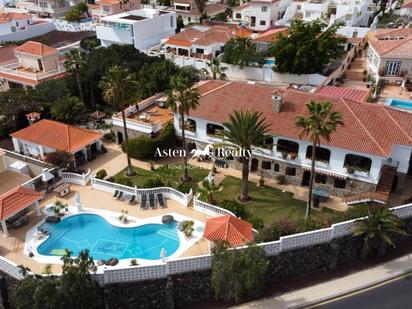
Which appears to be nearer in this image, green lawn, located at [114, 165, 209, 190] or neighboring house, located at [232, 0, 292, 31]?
green lawn, located at [114, 165, 209, 190]

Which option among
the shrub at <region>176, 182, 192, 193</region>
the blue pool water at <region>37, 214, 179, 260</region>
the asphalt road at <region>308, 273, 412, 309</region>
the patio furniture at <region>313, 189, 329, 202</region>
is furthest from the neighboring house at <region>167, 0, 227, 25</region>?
the asphalt road at <region>308, 273, 412, 309</region>

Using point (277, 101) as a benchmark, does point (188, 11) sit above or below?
above

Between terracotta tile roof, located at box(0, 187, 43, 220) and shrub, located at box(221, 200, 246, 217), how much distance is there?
52.8ft

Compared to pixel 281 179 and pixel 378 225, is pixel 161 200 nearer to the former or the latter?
pixel 281 179

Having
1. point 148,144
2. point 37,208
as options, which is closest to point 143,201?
point 148,144

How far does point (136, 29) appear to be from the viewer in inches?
2901

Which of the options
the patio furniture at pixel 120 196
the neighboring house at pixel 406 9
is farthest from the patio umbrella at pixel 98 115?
the neighboring house at pixel 406 9

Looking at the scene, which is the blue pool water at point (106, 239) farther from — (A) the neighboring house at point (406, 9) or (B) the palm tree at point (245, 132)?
(A) the neighboring house at point (406, 9)

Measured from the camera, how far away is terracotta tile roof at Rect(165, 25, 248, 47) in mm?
70938

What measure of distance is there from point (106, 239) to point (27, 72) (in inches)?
1659

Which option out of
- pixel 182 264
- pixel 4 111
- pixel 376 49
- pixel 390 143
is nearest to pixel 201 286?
pixel 182 264

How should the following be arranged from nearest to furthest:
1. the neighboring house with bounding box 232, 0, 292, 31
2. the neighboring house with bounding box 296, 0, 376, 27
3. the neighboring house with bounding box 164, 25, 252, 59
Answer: the neighboring house with bounding box 164, 25, 252, 59 < the neighboring house with bounding box 296, 0, 376, 27 < the neighboring house with bounding box 232, 0, 292, 31

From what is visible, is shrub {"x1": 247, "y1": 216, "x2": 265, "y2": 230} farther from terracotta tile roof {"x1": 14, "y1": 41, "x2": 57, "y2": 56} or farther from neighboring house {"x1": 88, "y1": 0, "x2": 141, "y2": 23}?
neighboring house {"x1": 88, "y1": 0, "x2": 141, "y2": 23}

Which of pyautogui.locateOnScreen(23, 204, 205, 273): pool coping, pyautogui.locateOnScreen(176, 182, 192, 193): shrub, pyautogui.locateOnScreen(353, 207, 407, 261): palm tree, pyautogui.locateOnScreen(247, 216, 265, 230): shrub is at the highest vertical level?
pyautogui.locateOnScreen(353, 207, 407, 261): palm tree
